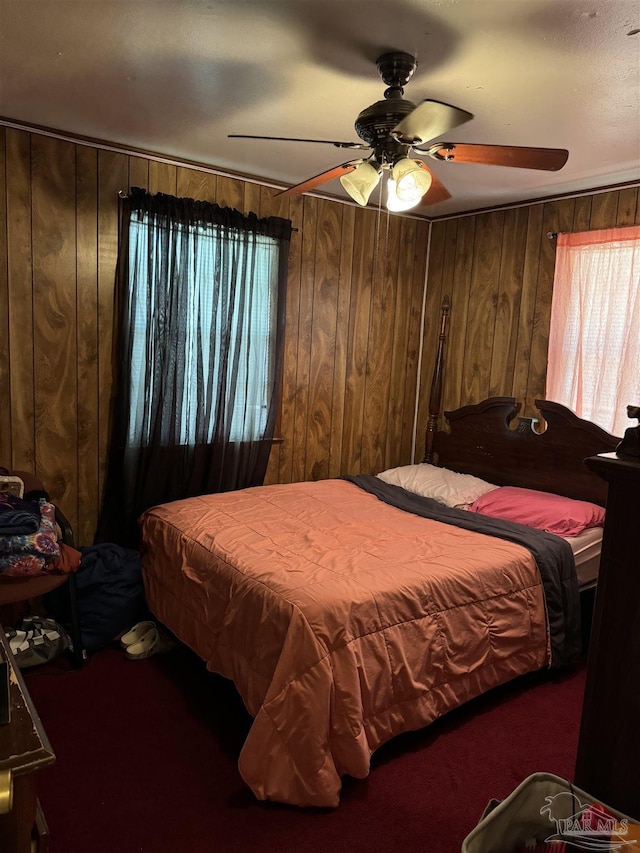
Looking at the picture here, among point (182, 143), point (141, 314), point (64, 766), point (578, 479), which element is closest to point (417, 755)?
point (64, 766)

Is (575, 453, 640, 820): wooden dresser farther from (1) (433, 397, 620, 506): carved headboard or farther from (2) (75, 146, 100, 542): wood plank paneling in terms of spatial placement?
(2) (75, 146, 100, 542): wood plank paneling

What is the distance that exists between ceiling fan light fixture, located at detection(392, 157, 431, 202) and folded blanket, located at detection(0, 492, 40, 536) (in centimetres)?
→ 192

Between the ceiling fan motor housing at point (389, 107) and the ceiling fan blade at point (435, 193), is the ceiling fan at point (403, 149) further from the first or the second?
the ceiling fan blade at point (435, 193)

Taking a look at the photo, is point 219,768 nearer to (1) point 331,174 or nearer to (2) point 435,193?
(1) point 331,174

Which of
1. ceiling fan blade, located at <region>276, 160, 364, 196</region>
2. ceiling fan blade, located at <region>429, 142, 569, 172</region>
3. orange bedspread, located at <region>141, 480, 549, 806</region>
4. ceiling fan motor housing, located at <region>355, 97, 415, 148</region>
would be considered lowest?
orange bedspread, located at <region>141, 480, 549, 806</region>

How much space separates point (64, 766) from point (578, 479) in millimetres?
2782

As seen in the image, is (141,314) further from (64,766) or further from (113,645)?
(64,766)

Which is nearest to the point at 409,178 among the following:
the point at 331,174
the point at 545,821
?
the point at 331,174

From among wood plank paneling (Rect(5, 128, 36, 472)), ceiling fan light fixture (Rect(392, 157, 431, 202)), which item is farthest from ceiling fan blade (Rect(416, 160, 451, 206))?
wood plank paneling (Rect(5, 128, 36, 472))

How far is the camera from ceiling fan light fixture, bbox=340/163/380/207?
A: 6.89 feet

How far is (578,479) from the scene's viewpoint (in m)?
3.34

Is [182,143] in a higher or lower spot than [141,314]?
higher

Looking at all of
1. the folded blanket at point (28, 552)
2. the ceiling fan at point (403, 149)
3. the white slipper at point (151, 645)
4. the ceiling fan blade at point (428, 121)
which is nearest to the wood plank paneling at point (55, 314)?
the folded blanket at point (28, 552)

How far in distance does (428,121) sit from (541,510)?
2.05 m
